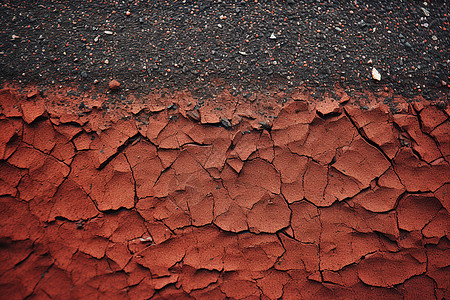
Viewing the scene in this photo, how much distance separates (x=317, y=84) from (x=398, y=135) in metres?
0.78

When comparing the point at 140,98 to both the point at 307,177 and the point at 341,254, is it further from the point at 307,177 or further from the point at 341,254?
the point at 341,254

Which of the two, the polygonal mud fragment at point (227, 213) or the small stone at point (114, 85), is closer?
the polygonal mud fragment at point (227, 213)

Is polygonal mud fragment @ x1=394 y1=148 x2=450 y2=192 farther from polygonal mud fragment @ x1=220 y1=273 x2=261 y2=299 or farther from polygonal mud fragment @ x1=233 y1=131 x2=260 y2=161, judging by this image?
polygonal mud fragment @ x1=220 y1=273 x2=261 y2=299

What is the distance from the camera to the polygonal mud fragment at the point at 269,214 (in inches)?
80.2

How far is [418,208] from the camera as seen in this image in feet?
6.86

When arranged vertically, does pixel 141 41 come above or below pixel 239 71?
above

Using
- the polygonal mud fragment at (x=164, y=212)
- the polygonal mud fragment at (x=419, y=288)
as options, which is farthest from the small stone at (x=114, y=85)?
the polygonal mud fragment at (x=419, y=288)

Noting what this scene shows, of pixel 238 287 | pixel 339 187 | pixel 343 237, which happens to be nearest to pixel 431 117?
pixel 339 187

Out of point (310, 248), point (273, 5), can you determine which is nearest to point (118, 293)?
point (310, 248)

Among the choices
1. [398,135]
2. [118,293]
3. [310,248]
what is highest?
[398,135]

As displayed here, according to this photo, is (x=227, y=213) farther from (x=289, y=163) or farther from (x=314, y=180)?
(x=314, y=180)

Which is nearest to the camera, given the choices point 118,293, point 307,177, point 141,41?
point 118,293

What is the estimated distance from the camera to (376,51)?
226 cm

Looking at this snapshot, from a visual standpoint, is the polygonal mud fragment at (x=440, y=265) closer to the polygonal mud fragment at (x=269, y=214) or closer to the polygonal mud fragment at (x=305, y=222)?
the polygonal mud fragment at (x=305, y=222)
